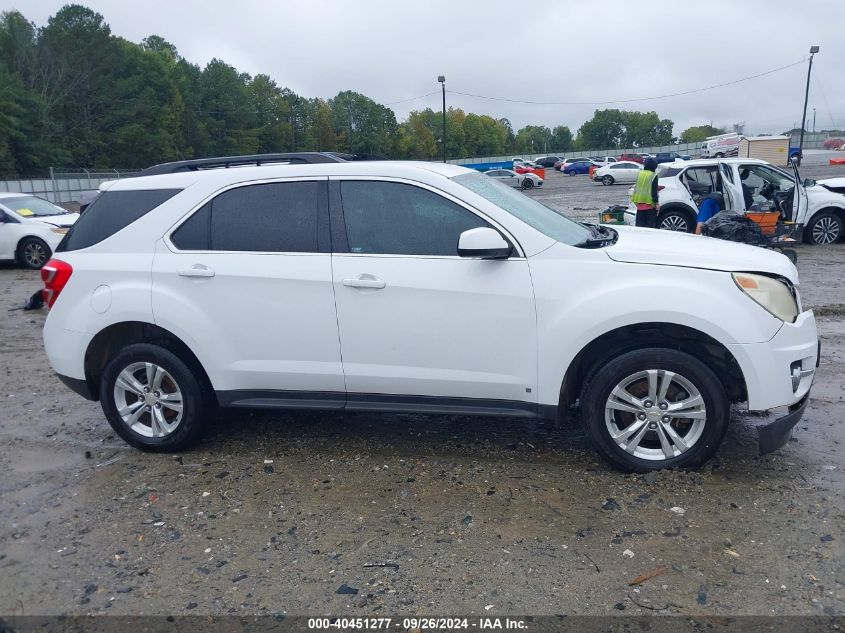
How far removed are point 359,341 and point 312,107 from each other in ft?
313

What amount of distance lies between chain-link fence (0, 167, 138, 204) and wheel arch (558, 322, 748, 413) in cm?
3714

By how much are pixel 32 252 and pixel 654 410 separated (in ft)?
46.4

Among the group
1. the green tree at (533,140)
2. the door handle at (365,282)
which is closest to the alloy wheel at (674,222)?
the door handle at (365,282)

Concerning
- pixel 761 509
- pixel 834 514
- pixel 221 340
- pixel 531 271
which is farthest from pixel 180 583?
pixel 834 514

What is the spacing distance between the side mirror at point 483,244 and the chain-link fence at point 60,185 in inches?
1451

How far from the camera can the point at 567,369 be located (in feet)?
14.0

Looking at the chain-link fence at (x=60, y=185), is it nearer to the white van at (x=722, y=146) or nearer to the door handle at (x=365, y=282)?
the door handle at (x=365, y=282)

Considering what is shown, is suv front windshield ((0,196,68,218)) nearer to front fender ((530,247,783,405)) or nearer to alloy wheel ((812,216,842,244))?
front fender ((530,247,783,405))

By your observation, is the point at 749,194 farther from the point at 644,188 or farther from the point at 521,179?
the point at 521,179

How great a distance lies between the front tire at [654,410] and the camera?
4152mm

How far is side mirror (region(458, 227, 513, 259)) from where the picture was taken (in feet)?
13.6

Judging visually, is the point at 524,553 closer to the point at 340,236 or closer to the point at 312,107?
the point at 340,236

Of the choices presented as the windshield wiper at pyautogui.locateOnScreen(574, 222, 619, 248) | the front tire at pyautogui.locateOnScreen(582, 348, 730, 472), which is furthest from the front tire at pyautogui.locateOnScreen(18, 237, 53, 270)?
the front tire at pyautogui.locateOnScreen(582, 348, 730, 472)

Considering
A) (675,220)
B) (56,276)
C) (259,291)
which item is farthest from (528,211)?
(675,220)
